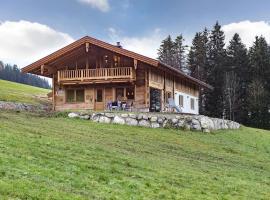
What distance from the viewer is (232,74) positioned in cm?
6166

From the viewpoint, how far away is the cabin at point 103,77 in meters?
38.3

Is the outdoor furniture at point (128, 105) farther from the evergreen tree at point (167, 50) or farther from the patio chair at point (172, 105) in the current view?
the evergreen tree at point (167, 50)

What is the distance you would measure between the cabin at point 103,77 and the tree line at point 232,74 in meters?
19.4

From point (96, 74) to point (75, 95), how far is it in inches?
152

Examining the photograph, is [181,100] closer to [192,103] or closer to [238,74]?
[192,103]

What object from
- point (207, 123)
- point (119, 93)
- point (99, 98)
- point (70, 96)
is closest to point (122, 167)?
point (207, 123)

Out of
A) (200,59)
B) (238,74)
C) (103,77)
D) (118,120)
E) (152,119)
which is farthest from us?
(200,59)

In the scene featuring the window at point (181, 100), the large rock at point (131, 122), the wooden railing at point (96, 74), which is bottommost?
the large rock at point (131, 122)

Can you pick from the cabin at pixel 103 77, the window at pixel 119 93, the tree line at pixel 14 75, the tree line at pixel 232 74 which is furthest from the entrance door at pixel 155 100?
the tree line at pixel 14 75

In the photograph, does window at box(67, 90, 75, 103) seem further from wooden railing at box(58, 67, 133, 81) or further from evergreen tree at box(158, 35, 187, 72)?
evergreen tree at box(158, 35, 187, 72)

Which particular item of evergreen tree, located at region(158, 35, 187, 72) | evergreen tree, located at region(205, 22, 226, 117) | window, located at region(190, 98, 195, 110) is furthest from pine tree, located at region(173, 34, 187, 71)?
window, located at region(190, 98, 195, 110)

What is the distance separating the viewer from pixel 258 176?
62.2ft

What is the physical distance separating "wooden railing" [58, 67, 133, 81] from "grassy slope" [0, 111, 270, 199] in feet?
36.6

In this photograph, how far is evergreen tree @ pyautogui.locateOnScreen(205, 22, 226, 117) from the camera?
62875mm
